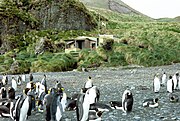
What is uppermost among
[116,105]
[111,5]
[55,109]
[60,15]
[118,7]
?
[111,5]

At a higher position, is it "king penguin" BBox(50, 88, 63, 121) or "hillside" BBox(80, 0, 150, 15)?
"hillside" BBox(80, 0, 150, 15)

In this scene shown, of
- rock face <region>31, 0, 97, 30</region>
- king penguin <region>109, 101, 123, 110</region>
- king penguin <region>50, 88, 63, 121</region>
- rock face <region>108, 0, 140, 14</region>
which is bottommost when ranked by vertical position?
king penguin <region>109, 101, 123, 110</region>

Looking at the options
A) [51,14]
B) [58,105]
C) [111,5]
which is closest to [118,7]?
[111,5]

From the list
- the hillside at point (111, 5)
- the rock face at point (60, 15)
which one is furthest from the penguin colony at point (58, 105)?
the hillside at point (111, 5)

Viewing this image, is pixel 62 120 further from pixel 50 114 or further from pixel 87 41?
pixel 87 41

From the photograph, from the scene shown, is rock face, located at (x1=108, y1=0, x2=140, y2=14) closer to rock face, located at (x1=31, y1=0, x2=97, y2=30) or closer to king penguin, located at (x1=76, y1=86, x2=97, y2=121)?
rock face, located at (x1=31, y1=0, x2=97, y2=30)

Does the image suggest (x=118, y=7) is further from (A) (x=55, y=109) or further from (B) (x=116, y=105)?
(A) (x=55, y=109)

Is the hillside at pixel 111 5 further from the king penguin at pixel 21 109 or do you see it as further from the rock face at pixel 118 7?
the king penguin at pixel 21 109

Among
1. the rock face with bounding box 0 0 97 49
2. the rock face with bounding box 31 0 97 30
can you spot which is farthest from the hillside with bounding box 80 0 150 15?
the rock face with bounding box 31 0 97 30

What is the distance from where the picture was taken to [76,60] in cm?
3669

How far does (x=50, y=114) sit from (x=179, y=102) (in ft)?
15.0

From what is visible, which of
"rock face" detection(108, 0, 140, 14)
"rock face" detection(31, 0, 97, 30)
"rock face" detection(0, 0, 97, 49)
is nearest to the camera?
"rock face" detection(0, 0, 97, 49)

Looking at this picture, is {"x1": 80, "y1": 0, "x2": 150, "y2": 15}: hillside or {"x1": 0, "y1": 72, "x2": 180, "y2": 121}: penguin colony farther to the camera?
{"x1": 80, "y1": 0, "x2": 150, "y2": 15}: hillside

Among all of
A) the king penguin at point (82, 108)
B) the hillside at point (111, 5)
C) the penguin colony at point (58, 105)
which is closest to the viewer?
the king penguin at point (82, 108)
